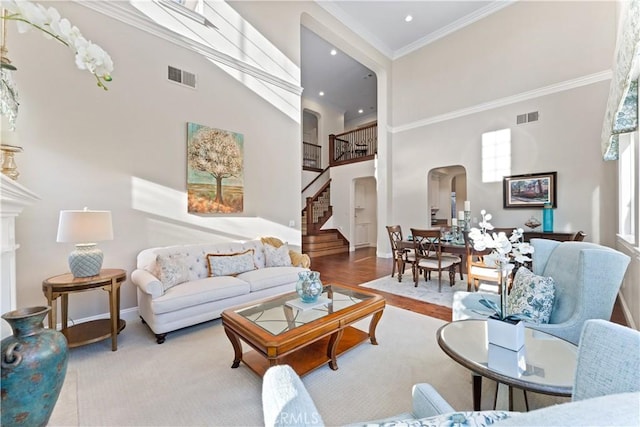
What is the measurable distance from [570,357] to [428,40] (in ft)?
24.9

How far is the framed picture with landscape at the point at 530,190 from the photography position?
4.97 m

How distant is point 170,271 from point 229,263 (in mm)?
717

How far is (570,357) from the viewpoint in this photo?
141 centimetres

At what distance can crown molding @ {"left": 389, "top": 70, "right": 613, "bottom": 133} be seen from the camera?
455cm

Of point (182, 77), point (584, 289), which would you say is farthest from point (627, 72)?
point (182, 77)

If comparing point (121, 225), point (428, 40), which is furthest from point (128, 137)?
point (428, 40)

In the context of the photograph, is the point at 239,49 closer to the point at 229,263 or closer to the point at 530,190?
the point at 229,263

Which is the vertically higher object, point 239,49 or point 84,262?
point 239,49

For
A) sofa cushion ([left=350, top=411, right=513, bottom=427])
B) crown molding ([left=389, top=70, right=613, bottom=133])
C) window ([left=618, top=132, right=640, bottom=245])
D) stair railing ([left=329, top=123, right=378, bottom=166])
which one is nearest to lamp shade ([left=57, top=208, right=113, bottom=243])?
sofa cushion ([left=350, top=411, right=513, bottom=427])

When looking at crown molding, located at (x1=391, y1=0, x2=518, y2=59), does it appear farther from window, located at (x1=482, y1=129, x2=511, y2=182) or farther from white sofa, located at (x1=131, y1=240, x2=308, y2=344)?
white sofa, located at (x1=131, y1=240, x2=308, y2=344)

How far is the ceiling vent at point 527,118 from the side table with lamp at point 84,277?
22.9 ft

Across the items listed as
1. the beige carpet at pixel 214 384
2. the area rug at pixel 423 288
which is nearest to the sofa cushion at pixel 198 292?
the beige carpet at pixel 214 384

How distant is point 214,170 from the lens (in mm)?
4078

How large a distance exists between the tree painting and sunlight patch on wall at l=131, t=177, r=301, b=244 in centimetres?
13
